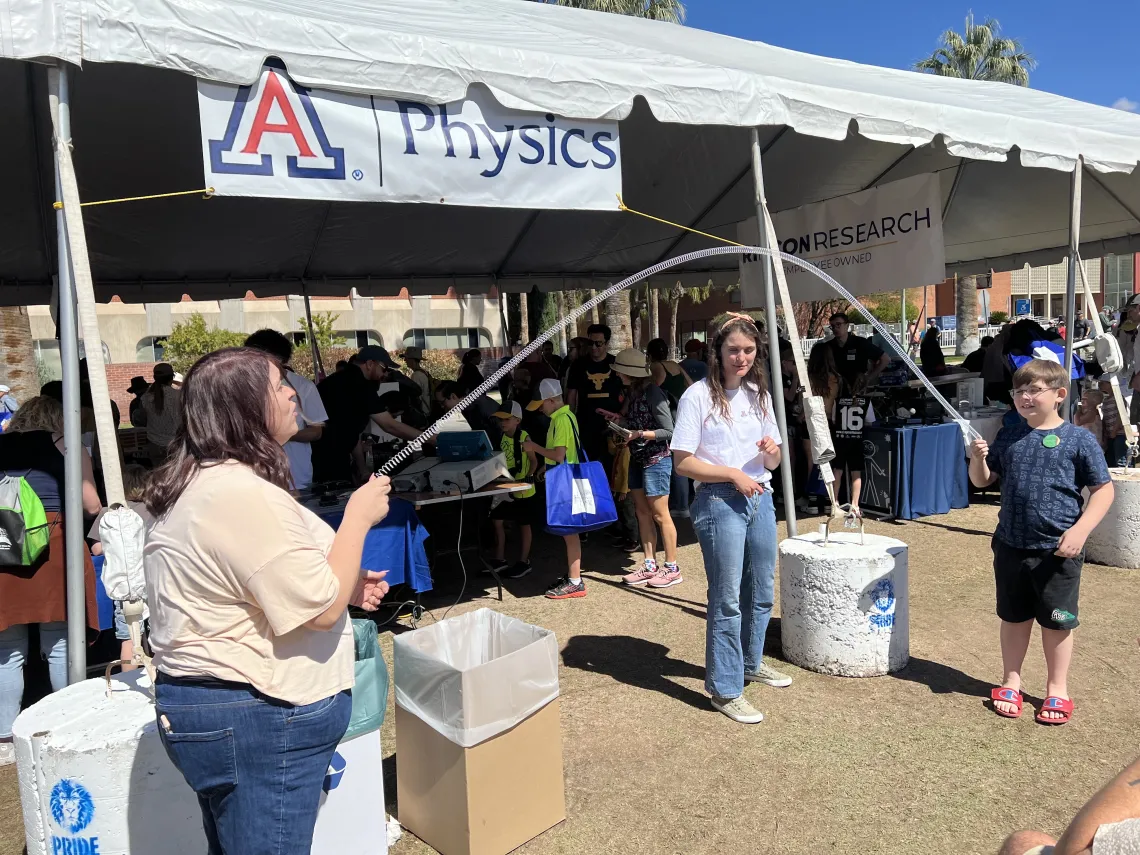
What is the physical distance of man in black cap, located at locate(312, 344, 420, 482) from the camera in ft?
18.6

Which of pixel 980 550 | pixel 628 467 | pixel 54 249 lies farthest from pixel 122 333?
pixel 980 550

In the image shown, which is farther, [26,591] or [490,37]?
[490,37]

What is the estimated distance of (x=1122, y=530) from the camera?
5.48 meters

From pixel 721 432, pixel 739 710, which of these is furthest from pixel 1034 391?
pixel 739 710

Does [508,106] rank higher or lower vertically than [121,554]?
higher

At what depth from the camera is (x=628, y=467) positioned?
6.26 metres

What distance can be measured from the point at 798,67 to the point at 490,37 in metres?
3.18

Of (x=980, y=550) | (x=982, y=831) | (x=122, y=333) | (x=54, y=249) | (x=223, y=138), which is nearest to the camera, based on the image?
(x=982, y=831)

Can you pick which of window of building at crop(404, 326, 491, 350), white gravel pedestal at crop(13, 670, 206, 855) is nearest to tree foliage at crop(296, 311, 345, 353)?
window of building at crop(404, 326, 491, 350)

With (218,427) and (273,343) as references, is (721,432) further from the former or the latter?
(273,343)

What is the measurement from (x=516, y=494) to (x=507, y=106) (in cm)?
264

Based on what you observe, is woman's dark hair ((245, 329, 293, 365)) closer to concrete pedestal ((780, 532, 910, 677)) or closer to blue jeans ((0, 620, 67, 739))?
blue jeans ((0, 620, 67, 739))

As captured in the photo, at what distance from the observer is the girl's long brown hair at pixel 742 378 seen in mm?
3439

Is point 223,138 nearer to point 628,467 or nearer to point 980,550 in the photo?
point 628,467
